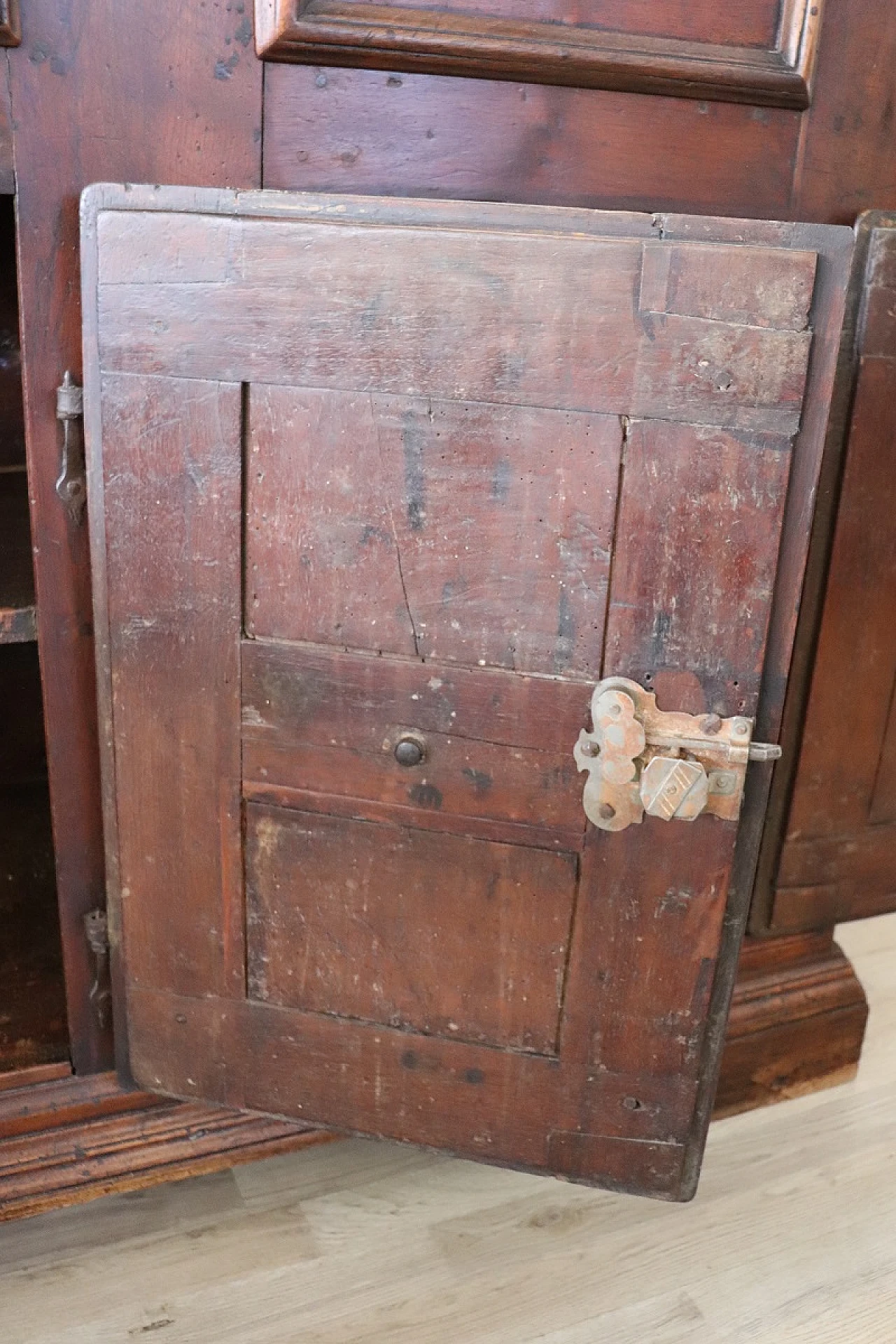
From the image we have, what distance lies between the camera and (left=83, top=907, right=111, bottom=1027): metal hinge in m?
1.37

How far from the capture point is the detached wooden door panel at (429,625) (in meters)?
1.02

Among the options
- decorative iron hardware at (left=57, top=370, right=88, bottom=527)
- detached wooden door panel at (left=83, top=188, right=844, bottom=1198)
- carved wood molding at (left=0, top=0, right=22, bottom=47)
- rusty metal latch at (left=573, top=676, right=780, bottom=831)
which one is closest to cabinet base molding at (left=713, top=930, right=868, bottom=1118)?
detached wooden door panel at (left=83, top=188, right=844, bottom=1198)

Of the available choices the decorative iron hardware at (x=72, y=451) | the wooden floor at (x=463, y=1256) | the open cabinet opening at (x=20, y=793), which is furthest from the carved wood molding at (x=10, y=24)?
the wooden floor at (x=463, y=1256)

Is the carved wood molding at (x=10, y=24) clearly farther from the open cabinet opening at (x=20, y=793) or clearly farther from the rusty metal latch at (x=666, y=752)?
the rusty metal latch at (x=666, y=752)

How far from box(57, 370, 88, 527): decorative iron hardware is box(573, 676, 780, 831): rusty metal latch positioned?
56cm

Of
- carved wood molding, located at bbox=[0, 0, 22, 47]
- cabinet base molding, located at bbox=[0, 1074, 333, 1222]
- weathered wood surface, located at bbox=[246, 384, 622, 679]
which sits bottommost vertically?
cabinet base molding, located at bbox=[0, 1074, 333, 1222]

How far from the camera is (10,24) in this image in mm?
1037

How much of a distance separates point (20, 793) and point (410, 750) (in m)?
1.17

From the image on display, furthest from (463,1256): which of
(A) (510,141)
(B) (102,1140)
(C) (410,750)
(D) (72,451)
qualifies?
(A) (510,141)

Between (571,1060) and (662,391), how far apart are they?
2.29 ft

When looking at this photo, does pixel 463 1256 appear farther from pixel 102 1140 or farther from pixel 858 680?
pixel 858 680

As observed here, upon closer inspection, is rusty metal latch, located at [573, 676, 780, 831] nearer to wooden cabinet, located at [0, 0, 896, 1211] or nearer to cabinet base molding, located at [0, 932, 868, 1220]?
wooden cabinet, located at [0, 0, 896, 1211]

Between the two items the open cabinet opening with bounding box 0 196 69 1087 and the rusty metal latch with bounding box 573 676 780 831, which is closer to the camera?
the rusty metal latch with bounding box 573 676 780 831

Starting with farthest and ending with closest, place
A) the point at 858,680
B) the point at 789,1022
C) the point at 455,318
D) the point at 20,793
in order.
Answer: the point at 20,793 → the point at 789,1022 → the point at 858,680 → the point at 455,318
